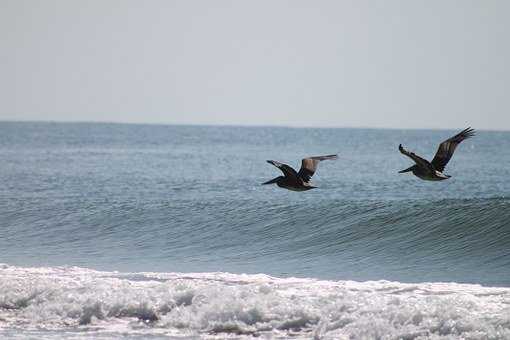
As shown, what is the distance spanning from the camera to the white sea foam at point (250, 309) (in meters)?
13.2

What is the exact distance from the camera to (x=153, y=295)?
15008 millimetres

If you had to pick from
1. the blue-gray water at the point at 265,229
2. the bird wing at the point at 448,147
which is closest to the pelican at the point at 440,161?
the bird wing at the point at 448,147

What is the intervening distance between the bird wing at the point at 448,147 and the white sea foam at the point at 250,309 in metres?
1.90

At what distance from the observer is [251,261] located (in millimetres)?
19688

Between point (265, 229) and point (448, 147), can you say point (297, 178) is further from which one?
point (265, 229)

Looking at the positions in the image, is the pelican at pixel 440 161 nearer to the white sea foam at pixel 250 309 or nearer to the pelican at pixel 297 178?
the pelican at pixel 297 178

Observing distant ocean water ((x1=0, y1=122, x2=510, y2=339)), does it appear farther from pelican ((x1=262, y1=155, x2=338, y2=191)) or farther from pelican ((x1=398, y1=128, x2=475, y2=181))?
pelican ((x1=398, y1=128, x2=475, y2=181))

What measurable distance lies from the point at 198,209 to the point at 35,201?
5201mm

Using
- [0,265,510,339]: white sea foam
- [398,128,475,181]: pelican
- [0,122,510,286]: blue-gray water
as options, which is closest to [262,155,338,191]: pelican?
[398,128,475,181]: pelican

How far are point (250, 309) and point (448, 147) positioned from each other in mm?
3547

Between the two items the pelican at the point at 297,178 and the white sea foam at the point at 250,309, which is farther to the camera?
the pelican at the point at 297,178

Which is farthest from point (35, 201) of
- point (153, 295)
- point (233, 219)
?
point (153, 295)

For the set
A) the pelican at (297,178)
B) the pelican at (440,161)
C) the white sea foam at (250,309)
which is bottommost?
the white sea foam at (250,309)

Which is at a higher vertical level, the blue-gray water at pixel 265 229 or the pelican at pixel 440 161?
the pelican at pixel 440 161
